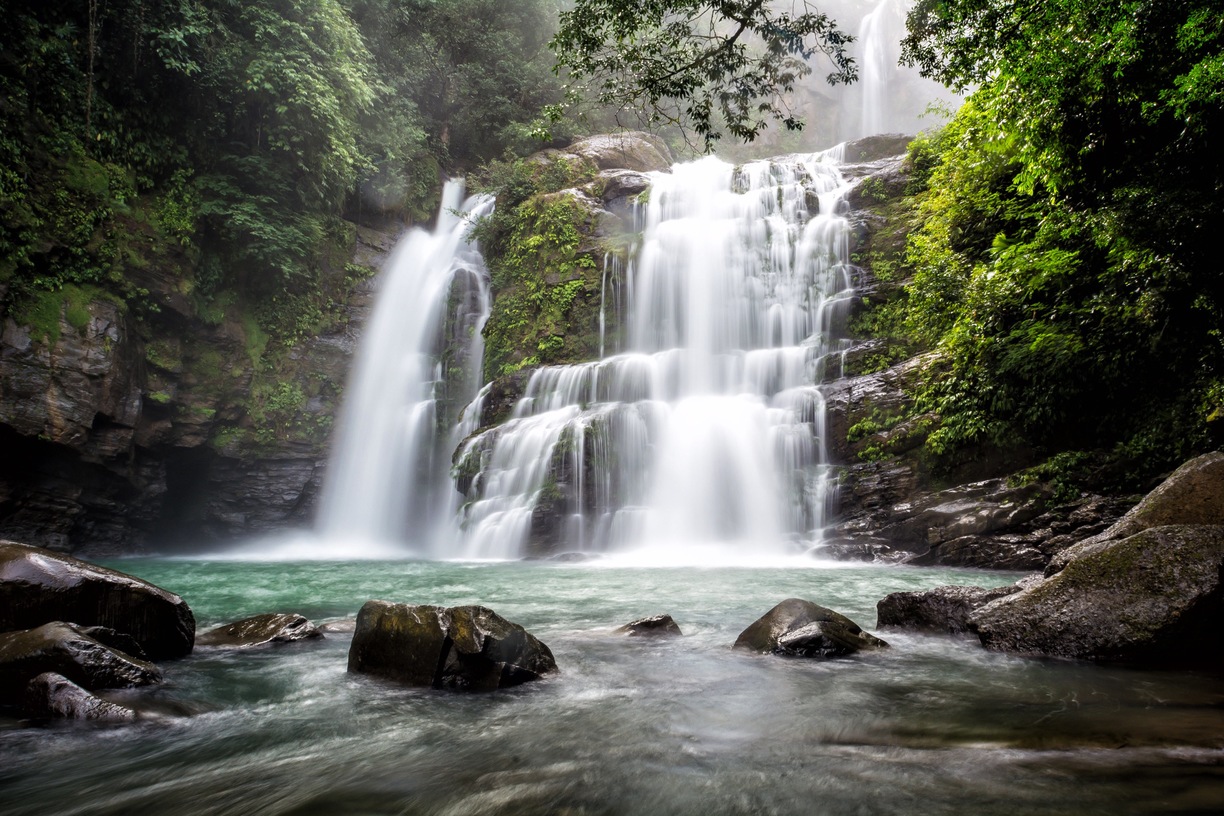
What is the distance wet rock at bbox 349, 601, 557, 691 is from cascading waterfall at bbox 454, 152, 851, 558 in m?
9.15

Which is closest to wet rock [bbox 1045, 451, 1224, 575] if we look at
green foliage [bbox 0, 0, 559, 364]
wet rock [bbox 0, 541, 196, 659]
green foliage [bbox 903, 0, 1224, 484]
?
green foliage [bbox 903, 0, 1224, 484]

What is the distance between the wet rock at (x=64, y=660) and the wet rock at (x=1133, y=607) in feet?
20.7

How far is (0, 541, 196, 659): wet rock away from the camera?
194 inches

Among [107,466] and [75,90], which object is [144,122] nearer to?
[75,90]

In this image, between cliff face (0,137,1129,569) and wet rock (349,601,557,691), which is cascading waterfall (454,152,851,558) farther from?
wet rock (349,601,557,691)

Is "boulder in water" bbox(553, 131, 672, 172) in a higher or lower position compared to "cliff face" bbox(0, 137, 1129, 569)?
higher

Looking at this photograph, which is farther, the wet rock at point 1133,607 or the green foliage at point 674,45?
the green foliage at point 674,45

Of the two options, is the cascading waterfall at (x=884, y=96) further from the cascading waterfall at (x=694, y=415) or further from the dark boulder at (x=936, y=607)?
the dark boulder at (x=936, y=607)

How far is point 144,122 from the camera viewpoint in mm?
17406

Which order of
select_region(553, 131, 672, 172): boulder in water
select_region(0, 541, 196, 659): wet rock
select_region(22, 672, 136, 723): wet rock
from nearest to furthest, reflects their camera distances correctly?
1. select_region(22, 672, 136, 723): wet rock
2. select_region(0, 541, 196, 659): wet rock
3. select_region(553, 131, 672, 172): boulder in water

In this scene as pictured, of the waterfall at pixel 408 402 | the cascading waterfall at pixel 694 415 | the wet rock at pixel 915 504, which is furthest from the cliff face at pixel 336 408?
the waterfall at pixel 408 402

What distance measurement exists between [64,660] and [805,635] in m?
5.23

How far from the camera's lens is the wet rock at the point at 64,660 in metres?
4.05

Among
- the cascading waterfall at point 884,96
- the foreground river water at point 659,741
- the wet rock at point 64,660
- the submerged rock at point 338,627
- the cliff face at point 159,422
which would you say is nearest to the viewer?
the foreground river water at point 659,741
